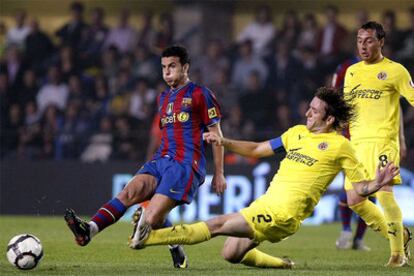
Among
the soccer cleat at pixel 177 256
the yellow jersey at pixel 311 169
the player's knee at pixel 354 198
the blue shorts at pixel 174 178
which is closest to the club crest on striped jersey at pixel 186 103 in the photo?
the blue shorts at pixel 174 178

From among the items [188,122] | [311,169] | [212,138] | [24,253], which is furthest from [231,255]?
[24,253]

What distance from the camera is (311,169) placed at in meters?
8.38

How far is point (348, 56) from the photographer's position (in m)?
18.0

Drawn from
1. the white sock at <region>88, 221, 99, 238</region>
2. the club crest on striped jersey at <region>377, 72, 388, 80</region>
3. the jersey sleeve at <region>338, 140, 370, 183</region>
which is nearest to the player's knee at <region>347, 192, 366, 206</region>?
the club crest on striped jersey at <region>377, 72, 388, 80</region>

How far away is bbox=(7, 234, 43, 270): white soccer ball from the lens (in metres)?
8.23

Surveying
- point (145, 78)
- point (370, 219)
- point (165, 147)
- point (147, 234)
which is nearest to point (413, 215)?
point (145, 78)

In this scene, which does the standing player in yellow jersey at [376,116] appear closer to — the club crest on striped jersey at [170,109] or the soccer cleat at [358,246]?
the club crest on striped jersey at [170,109]

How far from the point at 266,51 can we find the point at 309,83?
119 cm

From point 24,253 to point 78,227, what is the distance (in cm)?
47

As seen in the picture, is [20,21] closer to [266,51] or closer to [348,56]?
[266,51]

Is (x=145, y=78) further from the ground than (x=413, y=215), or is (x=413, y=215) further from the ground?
Answer: (x=145, y=78)

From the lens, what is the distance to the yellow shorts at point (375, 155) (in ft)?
31.4

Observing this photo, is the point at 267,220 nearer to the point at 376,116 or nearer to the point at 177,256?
the point at 177,256

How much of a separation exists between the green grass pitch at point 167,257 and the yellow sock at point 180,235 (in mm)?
431
